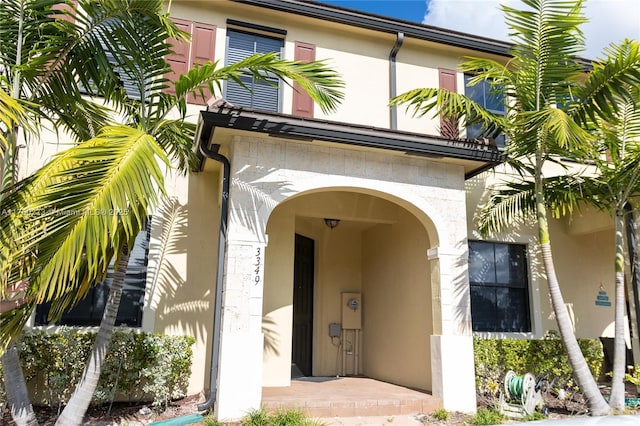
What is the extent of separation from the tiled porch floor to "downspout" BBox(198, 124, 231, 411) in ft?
2.37

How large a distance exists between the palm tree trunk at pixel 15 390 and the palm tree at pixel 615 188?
6941mm

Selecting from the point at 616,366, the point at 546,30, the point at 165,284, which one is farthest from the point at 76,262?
the point at 616,366

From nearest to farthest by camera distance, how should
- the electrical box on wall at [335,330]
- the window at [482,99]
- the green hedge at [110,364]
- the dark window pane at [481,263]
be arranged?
the green hedge at [110,364]
the dark window pane at [481,263]
the electrical box on wall at [335,330]
the window at [482,99]

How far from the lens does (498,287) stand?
9344 millimetres

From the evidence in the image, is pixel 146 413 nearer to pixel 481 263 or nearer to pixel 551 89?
pixel 481 263

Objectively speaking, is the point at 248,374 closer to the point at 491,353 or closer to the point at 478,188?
the point at 491,353

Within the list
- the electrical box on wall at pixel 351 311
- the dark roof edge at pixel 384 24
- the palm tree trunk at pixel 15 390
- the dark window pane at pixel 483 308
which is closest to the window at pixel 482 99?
the dark roof edge at pixel 384 24

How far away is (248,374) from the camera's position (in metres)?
5.96

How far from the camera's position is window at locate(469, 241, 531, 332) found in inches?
360

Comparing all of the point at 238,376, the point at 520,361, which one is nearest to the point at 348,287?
the point at 520,361

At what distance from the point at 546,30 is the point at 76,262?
6.60m

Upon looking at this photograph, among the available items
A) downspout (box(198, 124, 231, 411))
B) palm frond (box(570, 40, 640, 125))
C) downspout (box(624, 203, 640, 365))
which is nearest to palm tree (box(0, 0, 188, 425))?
downspout (box(198, 124, 231, 411))

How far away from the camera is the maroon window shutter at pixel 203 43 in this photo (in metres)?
8.66

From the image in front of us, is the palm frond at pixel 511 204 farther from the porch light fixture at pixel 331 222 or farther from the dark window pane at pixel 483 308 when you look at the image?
the porch light fixture at pixel 331 222
